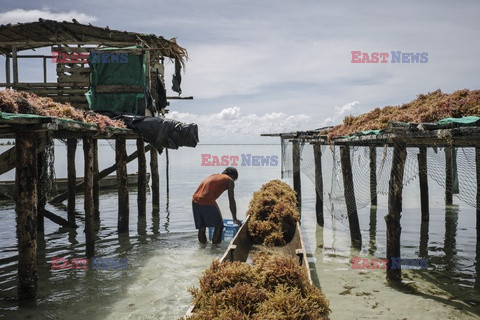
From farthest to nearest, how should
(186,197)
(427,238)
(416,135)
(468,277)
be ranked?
(186,197) → (427,238) → (468,277) → (416,135)

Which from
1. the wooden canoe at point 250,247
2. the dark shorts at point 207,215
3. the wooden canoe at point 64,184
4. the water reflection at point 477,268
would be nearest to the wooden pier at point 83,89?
the dark shorts at point 207,215

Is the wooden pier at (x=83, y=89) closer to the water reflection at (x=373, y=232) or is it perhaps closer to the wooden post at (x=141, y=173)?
the wooden post at (x=141, y=173)

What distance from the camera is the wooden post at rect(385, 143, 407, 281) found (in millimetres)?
8852

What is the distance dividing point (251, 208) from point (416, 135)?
18.2ft

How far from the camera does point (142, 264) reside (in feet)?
34.5

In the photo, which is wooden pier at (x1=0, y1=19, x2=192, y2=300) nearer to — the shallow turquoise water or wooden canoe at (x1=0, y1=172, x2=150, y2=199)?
the shallow turquoise water

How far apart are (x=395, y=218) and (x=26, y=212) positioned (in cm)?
817

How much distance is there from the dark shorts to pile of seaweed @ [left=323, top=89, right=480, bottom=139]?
439 cm

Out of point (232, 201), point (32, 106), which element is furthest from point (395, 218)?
point (32, 106)

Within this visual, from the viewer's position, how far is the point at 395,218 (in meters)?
8.97

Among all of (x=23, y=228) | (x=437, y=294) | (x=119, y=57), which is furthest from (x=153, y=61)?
(x=437, y=294)

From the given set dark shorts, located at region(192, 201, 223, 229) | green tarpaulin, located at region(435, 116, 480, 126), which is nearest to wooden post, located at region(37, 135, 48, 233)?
dark shorts, located at region(192, 201, 223, 229)

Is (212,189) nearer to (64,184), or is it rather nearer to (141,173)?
(141,173)

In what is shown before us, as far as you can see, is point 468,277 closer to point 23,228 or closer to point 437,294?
point 437,294
